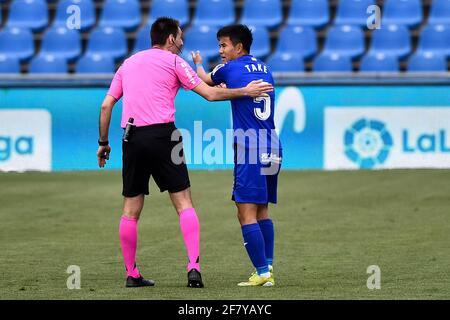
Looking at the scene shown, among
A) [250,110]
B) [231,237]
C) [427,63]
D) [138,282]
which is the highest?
[427,63]

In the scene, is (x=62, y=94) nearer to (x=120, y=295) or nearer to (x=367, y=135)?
(x=367, y=135)

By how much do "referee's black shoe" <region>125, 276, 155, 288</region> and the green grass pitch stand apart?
0.35ft

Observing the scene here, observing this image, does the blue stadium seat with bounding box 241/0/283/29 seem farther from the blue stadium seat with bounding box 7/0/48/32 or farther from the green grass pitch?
the green grass pitch

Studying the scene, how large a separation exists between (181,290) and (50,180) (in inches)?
339

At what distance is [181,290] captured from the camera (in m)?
8.30

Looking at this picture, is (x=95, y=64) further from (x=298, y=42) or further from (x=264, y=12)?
(x=298, y=42)

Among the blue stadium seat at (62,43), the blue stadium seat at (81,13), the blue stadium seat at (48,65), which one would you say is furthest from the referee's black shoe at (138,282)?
the blue stadium seat at (81,13)

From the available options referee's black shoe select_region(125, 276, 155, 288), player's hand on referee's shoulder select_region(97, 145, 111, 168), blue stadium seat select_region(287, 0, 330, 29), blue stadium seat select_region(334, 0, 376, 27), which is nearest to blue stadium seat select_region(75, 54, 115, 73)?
blue stadium seat select_region(287, 0, 330, 29)

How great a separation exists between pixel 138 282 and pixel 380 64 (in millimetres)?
11336

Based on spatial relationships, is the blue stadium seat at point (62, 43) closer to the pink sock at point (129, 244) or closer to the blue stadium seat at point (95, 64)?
the blue stadium seat at point (95, 64)

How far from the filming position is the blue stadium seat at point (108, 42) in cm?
1989

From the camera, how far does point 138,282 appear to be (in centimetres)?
857

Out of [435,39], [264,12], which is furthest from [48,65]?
[435,39]

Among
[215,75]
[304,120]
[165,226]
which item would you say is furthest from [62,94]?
[215,75]
